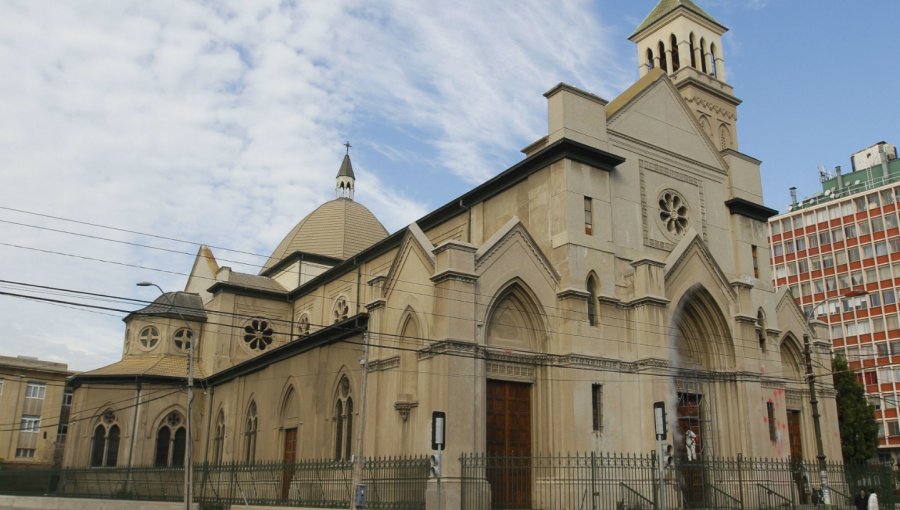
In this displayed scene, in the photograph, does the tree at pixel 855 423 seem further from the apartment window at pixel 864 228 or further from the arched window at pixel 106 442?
the arched window at pixel 106 442

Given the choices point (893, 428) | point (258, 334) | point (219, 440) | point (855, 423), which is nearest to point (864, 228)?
point (893, 428)

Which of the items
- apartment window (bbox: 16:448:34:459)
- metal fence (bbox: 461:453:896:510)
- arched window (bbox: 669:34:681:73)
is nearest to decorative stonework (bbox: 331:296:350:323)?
metal fence (bbox: 461:453:896:510)

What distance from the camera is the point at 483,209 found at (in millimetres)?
32406

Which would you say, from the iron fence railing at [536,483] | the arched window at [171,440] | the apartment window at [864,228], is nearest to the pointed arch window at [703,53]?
the iron fence railing at [536,483]

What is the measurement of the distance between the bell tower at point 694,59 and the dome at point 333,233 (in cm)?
2375

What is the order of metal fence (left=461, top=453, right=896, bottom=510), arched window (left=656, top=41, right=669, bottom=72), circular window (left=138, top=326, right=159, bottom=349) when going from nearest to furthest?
metal fence (left=461, top=453, right=896, bottom=510)
arched window (left=656, top=41, right=669, bottom=72)
circular window (left=138, top=326, right=159, bottom=349)

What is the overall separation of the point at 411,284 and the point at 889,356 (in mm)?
60700

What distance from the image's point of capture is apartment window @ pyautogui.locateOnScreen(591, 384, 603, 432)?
88.6ft

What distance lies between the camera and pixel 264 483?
90.2ft

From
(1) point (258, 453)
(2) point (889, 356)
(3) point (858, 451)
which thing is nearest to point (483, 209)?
(1) point (258, 453)

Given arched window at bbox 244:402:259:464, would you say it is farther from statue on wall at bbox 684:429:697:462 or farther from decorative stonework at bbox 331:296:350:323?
statue on wall at bbox 684:429:697:462

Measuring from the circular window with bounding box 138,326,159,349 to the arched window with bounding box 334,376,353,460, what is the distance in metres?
21.8

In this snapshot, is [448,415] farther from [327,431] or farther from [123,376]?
[123,376]

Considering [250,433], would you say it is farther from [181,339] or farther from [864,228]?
[864,228]
